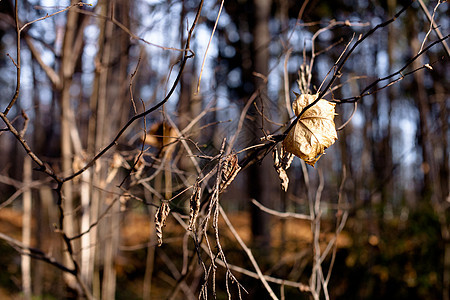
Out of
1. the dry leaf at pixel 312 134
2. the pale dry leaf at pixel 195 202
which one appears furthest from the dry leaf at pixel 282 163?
the pale dry leaf at pixel 195 202

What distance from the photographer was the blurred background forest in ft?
4.99

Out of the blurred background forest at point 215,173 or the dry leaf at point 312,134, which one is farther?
the blurred background forest at point 215,173

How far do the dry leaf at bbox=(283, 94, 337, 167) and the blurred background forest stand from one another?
145 millimetres

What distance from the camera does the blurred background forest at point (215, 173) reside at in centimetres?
152

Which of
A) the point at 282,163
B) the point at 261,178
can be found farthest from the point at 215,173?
the point at 261,178


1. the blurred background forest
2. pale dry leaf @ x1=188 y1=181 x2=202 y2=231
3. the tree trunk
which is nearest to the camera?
pale dry leaf @ x1=188 y1=181 x2=202 y2=231

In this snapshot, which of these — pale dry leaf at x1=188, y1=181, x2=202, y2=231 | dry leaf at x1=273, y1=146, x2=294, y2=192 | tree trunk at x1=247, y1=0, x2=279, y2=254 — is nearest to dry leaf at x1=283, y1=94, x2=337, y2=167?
dry leaf at x1=273, y1=146, x2=294, y2=192

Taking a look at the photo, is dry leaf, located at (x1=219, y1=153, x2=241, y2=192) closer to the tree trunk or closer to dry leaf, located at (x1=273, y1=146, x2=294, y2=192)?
dry leaf, located at (x1=273, y1=146, x2=294, y2=192)

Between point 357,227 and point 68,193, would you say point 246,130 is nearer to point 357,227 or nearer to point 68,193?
point 68,193

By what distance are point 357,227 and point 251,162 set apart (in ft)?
14.7

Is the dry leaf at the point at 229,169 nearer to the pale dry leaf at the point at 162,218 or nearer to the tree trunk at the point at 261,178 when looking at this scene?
the pale dry leaf at the point at 162,218

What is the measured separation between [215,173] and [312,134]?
591 mm

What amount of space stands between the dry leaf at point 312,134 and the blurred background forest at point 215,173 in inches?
5.7

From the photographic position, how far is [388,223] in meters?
5.18
